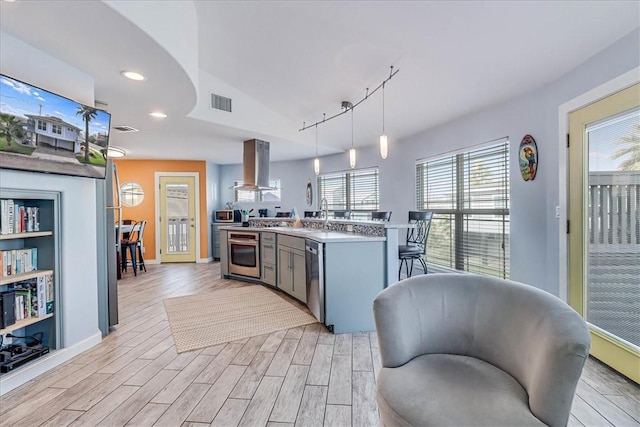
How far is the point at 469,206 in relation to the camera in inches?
161

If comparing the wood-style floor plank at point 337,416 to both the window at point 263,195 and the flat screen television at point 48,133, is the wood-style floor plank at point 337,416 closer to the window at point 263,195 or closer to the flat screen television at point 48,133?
the flat screen television at point 48,133

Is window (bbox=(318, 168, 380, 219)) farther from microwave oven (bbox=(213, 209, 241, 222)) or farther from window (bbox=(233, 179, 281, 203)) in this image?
microwave oven (bbox=(213, 209, 241, 222))

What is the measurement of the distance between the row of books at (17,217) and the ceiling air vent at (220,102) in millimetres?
2362

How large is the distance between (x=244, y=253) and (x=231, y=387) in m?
2.93

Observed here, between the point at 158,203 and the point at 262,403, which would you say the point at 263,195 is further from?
the point at 262,403

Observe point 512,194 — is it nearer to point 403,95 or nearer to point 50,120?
point 403,95

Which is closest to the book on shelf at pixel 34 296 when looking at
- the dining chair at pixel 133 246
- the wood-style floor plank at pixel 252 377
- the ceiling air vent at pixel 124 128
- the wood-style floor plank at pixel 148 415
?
the wood-style floor plank at pixel 148 415

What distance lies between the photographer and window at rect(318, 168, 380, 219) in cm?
604

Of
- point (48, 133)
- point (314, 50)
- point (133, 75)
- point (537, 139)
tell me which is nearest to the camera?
point (48, 133)

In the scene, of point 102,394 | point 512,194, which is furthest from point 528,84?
point 102,394

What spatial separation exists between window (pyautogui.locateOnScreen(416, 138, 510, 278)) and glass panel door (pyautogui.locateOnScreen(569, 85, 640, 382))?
106 centimetres

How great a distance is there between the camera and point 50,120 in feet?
6.92

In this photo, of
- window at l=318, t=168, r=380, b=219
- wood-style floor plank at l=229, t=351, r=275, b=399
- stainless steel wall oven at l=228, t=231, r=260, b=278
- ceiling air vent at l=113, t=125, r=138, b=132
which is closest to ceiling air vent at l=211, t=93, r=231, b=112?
ceiling air vent at l=113, t=125, r=138, b=132

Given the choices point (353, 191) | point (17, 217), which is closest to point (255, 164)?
point (353, 191)
